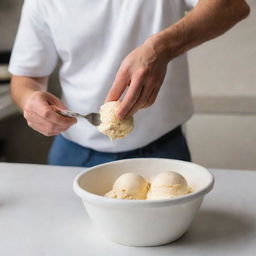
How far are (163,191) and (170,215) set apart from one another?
54 millimetres

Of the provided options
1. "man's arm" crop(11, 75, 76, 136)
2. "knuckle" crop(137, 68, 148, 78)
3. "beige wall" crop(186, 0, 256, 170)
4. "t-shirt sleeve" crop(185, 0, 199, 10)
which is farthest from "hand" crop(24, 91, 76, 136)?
"beige wall" crop(186, 0, 256, 170)

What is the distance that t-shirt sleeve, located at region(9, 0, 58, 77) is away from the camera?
138cm

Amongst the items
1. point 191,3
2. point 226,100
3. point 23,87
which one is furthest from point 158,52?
point 226,100

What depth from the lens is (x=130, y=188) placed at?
86cm

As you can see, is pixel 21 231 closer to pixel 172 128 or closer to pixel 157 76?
pixel 157 76

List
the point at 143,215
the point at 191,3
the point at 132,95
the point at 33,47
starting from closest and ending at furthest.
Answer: the point at 143,215
the point at 132,95
the point at 191,3
the point at 33,47

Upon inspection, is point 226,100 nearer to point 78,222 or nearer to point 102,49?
point 102,49

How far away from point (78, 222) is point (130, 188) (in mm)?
136

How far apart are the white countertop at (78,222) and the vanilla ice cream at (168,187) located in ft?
0.26

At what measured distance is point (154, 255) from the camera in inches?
32.0

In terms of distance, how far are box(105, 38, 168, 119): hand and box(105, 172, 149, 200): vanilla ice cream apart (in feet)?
0.41

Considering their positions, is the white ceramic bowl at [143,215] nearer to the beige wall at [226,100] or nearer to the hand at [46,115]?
the hand at [46,115]

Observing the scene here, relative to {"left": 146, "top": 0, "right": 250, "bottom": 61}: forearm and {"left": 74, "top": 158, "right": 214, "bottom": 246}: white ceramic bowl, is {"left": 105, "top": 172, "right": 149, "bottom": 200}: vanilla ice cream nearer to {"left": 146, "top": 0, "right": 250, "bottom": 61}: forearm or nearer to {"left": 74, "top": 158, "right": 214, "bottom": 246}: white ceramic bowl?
{"left": 74, "top": 158, "right": 214, "bottom": 246}: white ceramic bowl

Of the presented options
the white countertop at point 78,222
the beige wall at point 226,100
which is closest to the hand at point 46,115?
the white countertop at point 78,222
